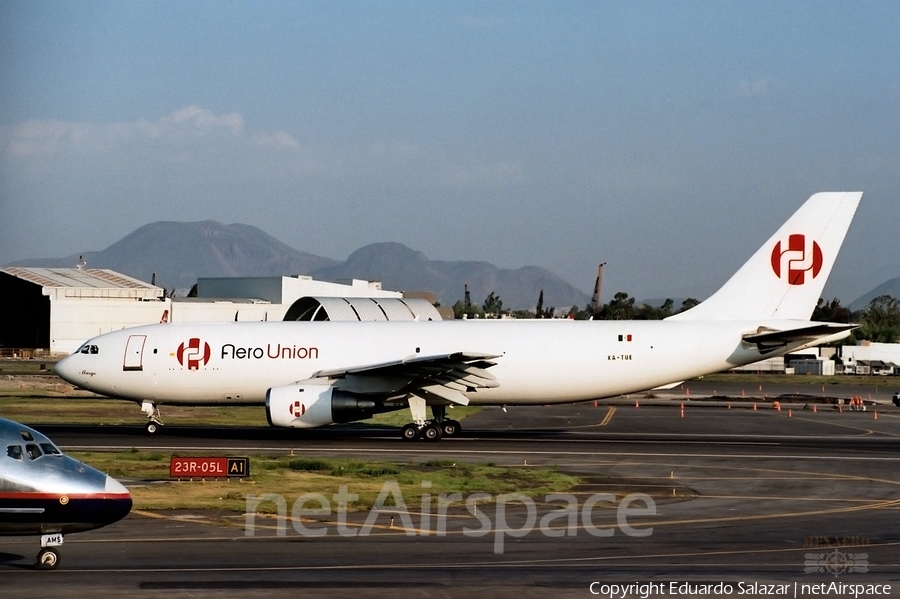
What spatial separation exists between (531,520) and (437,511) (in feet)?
6.54

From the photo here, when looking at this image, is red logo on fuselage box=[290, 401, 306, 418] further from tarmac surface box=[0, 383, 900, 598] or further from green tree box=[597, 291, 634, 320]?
green tree box=[597, 291, 634, 320]

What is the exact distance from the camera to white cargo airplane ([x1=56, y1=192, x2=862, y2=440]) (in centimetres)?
3466

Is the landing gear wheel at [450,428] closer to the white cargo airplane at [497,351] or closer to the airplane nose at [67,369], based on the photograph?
the white cargo airplane at [497,351]

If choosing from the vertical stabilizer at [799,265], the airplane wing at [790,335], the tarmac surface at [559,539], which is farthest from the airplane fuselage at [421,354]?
the tarmac surface at [559,539]

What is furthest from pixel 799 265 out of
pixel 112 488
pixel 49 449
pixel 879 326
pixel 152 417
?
pixel 879 326

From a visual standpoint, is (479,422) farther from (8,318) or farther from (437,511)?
(8,318)

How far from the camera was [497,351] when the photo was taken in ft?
116

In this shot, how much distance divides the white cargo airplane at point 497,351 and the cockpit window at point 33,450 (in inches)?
765

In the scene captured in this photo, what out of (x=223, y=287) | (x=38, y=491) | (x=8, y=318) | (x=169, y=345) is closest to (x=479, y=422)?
(x=169, y=345)

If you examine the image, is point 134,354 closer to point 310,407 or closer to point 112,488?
point 310,407

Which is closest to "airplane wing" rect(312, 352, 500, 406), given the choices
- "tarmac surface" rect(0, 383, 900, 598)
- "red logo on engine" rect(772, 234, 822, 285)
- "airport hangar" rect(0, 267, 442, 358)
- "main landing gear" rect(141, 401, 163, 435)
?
"tarmac surface" rect(0, 383, 900, 598)

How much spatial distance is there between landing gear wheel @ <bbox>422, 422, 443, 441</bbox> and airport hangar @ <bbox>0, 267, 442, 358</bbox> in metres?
46.6

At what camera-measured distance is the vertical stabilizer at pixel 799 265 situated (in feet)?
116

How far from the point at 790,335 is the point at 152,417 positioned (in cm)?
2149
